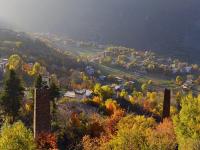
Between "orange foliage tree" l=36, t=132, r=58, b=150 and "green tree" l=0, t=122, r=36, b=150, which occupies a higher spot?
"green tree" l=0, t=122, r=36, b=150

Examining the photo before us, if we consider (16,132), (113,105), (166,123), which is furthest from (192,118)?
(113,105)

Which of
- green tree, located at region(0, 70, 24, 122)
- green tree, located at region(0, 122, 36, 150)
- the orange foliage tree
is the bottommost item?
the orange foliage tree

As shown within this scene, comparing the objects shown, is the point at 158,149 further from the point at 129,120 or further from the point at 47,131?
the point at 129,120

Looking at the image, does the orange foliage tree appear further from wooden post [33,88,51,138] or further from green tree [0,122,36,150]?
green tree [0,122,36,150]

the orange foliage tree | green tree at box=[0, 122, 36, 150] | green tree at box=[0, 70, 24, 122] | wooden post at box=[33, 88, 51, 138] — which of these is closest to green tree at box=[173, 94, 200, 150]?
the orange foliage tree

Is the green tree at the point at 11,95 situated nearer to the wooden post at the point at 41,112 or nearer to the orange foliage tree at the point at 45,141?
the wooden post at the point at 41,112

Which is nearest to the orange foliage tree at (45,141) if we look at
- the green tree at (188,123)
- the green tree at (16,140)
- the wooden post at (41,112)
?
the wooden post at (41,112)

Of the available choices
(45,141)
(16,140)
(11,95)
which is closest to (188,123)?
(45,141)
